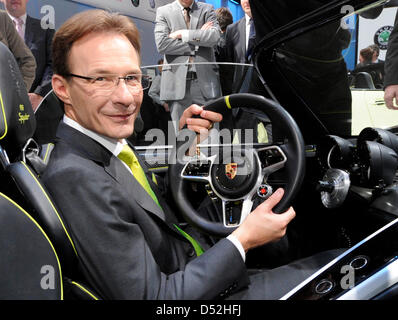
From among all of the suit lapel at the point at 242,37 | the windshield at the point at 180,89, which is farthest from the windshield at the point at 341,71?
the suit lapel at the point at 242,37

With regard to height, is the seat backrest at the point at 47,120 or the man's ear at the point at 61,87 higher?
the man's ear at the point at 61,87

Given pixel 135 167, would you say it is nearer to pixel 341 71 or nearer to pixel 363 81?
pixel 341 71

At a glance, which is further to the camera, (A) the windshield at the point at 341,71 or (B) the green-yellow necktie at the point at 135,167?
(A) the windshield at the point at 341,71

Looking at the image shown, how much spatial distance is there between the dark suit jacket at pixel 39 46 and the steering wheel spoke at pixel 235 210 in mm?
2044

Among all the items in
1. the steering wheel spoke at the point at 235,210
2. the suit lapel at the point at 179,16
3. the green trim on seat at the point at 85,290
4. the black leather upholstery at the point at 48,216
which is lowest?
the green trim on seat at the point at 85,290

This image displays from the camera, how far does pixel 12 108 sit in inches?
41.1

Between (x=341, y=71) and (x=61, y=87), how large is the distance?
4.78 ft

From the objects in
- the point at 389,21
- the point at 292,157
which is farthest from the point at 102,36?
the point at 389,21

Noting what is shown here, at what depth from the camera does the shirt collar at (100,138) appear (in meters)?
1.19

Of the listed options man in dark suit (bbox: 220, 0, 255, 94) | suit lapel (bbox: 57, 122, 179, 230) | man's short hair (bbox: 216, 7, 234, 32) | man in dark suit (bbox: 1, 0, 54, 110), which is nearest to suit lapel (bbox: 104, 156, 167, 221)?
suit lapel (bbox: 57, 122, 179, 230)

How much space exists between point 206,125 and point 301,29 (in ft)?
2.08

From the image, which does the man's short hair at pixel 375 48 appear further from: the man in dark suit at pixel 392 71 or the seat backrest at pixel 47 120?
the seat backrest at pixel 47 120

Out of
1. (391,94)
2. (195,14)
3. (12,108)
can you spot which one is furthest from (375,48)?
(195,14)
